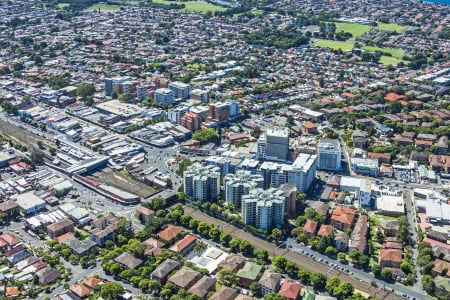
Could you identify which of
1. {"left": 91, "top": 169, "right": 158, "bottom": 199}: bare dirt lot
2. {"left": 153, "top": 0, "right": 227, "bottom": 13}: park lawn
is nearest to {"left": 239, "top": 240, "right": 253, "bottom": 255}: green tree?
{"left": 91, "top": 169, "right": 158, "bottom": 199}: bare dirt lot

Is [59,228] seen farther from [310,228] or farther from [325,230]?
[325,230]

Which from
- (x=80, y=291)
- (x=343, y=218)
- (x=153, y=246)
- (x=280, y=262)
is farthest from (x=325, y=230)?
(x=80, y=291)

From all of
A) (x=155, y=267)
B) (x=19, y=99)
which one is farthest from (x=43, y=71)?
(x=155, y=267)

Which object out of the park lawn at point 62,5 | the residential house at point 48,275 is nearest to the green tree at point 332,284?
the residential house at point 48,275

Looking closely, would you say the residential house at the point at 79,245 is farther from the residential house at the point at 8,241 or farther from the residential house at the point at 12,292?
the residential house at the point at 12,292

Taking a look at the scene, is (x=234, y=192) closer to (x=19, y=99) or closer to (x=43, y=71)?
(x=19, y=99)
